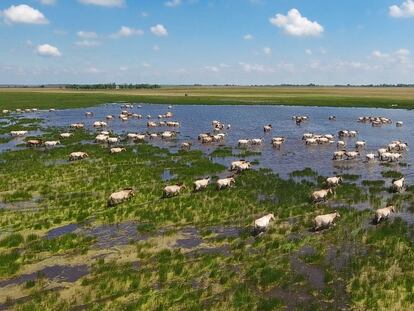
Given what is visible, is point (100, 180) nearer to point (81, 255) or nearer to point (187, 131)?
point (81, 255)

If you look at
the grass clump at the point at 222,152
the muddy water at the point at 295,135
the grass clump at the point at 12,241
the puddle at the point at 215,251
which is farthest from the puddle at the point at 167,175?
the puddle at the point at 215,251

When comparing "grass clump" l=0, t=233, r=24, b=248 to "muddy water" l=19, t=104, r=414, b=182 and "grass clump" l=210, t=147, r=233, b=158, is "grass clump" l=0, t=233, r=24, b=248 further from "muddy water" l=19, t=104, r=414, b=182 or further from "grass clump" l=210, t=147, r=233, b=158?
"grass clump" l=210, t=147, r=233, b=158

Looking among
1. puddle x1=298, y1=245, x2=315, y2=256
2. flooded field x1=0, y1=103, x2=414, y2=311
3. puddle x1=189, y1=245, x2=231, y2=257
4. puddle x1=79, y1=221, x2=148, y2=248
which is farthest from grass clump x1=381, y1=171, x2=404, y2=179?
puddle x1=79, y1=221, x2=148, y2=248

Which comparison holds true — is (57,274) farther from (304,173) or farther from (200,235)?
(304,173)

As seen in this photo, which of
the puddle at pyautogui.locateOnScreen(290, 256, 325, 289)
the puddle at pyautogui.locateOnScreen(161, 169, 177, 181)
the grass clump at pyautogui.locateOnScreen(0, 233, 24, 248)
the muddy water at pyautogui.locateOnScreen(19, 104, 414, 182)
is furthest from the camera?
the muddy water at pyautogui.locateOnScreen(19, 104, 414, 182)

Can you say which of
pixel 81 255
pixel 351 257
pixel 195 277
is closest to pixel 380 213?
pixel 351 257

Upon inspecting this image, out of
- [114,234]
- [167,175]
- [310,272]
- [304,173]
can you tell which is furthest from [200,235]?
[304,173]
